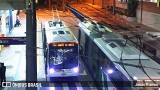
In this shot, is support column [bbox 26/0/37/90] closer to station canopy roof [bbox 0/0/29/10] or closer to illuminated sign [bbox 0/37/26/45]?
illuminated sign [bbox 0/37/26/45]

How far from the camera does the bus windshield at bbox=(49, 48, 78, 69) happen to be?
1658cm

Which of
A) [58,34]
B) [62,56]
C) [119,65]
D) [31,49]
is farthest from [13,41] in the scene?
[58,34]

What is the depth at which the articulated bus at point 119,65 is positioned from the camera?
34.3 ft

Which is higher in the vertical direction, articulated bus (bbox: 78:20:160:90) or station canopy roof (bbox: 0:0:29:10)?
station canopy roof (bbox: 0:0:29:10)

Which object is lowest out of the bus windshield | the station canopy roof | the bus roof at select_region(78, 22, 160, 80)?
the bus windshield

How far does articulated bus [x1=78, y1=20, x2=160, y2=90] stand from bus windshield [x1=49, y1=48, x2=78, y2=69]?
1.13 meters

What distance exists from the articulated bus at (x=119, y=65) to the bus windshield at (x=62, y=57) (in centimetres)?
113

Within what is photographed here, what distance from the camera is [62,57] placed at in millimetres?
16609

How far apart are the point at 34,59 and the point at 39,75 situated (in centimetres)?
937

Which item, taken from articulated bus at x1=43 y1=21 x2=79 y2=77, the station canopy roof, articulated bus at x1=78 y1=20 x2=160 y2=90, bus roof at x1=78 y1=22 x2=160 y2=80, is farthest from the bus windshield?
the station canopy roof

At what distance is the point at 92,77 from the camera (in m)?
17.7

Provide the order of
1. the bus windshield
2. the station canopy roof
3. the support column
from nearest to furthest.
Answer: the support column < the station canopy roof < the bus windshield

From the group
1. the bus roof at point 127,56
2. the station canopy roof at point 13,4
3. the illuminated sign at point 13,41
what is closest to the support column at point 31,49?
the illuminated sign at point 13,41

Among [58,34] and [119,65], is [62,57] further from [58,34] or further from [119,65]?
[119,65]
